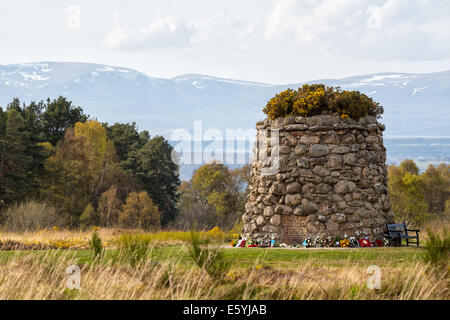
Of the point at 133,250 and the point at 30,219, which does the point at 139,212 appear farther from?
the point at 133,250

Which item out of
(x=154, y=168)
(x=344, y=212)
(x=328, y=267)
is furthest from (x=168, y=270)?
(x=154, y=168)

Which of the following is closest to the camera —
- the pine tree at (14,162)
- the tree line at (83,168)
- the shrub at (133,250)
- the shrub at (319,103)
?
the shrub at (133,250)

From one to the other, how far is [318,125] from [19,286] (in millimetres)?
9749

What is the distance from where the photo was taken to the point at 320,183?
15648 mm

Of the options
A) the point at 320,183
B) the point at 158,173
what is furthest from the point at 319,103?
the point at 158,173

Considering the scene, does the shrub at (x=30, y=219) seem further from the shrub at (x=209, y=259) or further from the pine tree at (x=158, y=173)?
the pine tree at (x=158, y=173)

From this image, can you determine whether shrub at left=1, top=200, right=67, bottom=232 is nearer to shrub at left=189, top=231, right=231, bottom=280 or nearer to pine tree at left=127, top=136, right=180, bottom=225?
shrub at left=189, top=231, right=231, bottom=280

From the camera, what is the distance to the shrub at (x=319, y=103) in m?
16.1

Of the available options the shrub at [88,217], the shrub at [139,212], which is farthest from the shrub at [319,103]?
the shrub at [88,217]

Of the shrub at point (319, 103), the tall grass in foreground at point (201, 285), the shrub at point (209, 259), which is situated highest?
the shrub at point (319, 103)

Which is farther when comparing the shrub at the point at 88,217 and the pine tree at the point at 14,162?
the shrub at the point at 88,217

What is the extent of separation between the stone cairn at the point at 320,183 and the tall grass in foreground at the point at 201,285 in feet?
21.0
